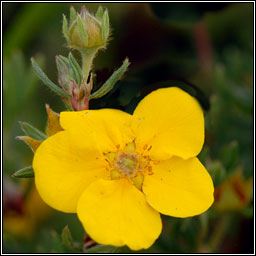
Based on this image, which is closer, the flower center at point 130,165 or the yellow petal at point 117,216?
the yellow petal at point 117,216

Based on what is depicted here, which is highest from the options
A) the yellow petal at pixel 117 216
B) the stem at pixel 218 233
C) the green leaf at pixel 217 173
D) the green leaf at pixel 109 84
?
the green leaf at pixel 109 84

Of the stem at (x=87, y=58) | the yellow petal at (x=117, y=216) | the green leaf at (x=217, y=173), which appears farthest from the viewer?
the green leaf at (x=217, y=173)

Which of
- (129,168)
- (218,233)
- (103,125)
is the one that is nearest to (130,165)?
(129,168)

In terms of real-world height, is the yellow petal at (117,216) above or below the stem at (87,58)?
below

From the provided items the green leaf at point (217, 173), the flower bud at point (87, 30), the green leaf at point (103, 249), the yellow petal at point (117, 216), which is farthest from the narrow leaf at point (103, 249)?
the flower bud at point (87, 30)

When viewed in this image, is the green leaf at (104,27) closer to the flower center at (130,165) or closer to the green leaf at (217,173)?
the flower center at (130,165)

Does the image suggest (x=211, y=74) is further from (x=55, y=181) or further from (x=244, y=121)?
(x=55, y=181)

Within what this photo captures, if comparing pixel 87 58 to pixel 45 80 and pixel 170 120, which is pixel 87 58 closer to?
pixel 45 80

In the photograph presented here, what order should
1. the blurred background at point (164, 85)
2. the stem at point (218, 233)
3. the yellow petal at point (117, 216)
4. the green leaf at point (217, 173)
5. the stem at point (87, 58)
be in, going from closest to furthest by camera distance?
the yellow petal at point (117, 216) → the stem at point (87, 58) → the green leaf at point (217, 173) → the blurred background at point (164, 85) → the stem at point (218, 233)
